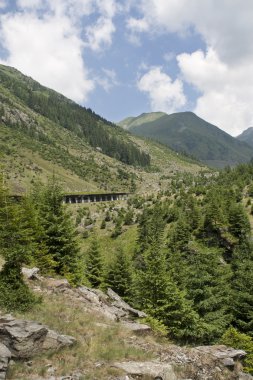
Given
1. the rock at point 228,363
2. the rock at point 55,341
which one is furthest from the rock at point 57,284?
the rock at point 228,363

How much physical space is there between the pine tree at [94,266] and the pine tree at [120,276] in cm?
275

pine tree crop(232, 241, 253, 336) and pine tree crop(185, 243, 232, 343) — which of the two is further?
pine tree crop(232, 241, 253, 336)

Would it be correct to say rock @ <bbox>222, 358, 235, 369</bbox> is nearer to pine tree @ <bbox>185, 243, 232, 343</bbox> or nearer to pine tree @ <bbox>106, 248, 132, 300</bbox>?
pine tree @ <bbox>185, 243, 232, 343</bbox>

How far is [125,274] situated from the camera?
42.2 metres

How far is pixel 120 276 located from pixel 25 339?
28.8 m

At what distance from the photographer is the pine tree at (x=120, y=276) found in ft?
136

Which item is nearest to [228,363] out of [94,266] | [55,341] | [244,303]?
[55,341]

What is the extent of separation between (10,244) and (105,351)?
9171 millimetres

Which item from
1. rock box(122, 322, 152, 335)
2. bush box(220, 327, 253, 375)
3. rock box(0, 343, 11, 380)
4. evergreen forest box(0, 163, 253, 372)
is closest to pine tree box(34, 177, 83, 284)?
evergreen forest box(0, 163, 253, 372)

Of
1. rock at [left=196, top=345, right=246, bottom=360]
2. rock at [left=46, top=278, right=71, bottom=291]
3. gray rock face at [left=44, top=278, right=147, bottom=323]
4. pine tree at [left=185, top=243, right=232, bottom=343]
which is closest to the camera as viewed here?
rock at [left=196, top=345, right=246, bottom=360]

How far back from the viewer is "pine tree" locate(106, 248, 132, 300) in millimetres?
41312

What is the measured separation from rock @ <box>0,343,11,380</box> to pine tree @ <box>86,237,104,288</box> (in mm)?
32198

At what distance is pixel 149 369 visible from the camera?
13938 mm

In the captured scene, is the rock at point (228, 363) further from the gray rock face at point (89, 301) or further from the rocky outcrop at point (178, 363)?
the gray rock face at point (89, 301)
